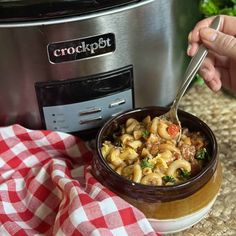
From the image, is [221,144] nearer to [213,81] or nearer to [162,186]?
[213,81]

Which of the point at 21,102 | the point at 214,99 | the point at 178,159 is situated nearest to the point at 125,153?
the point at 178,159

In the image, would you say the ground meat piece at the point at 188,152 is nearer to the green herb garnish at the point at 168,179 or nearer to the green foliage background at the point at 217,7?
the green herb garnish at the point at 168,179

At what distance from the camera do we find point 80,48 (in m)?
0.64

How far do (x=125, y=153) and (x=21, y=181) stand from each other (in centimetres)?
16

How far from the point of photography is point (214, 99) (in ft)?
2.77

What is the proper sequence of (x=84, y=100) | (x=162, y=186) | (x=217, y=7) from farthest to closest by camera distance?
(x=217, y=7)
(x=84, y=100)
(x=162, y=186)

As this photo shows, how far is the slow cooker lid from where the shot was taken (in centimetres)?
60

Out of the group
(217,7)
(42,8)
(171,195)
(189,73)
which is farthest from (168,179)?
(217,7)

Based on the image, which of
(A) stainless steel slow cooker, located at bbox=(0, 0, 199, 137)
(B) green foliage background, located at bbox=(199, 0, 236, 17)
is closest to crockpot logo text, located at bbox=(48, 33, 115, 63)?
(A) stainless steel slow cooker, located at bbox=(0, 0, 199, 137)

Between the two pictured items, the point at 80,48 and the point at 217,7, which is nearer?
the point at 80,48

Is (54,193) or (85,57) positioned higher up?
(85,57)

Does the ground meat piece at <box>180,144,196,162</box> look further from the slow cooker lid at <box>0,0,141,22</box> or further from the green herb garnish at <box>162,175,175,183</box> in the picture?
the slow cooker lid at <box>0,0,141,22</box>

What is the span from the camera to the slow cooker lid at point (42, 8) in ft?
1.98

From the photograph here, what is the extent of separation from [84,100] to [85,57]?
65 mm
